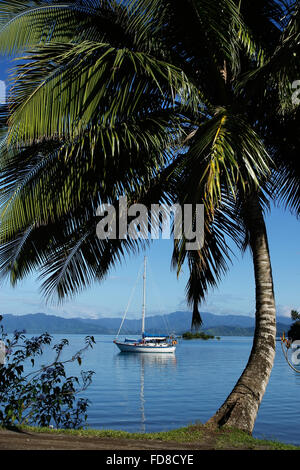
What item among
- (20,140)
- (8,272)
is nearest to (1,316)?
(8,272)

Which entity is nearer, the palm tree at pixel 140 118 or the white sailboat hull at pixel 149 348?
the palm tree at pixel 140 118

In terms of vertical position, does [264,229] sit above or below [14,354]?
above

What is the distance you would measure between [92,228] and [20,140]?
2957 mm

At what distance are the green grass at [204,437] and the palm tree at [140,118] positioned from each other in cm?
34

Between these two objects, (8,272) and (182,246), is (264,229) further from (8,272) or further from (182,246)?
(8,272)

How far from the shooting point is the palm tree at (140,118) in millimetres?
6598

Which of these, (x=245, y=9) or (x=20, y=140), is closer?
(x=20, y=140)

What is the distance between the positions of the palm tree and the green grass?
342mm

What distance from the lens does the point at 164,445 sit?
5969 millimetres

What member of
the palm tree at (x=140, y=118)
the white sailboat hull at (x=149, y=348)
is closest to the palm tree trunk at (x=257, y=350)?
the palm tree at (x=140, y=118)

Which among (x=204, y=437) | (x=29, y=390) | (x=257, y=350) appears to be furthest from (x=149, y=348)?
(x=204, y=437)

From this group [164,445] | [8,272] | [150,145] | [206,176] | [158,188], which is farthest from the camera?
[8,272]

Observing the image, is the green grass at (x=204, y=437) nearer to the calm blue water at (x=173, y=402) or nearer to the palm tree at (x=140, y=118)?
the palm tree at (x=140, y=118)

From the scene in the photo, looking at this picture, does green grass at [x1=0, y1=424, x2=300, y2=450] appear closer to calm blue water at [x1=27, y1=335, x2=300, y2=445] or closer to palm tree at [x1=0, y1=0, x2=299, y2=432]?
palm tree at [x1=0, y1=0, x2=299, y2=432]
